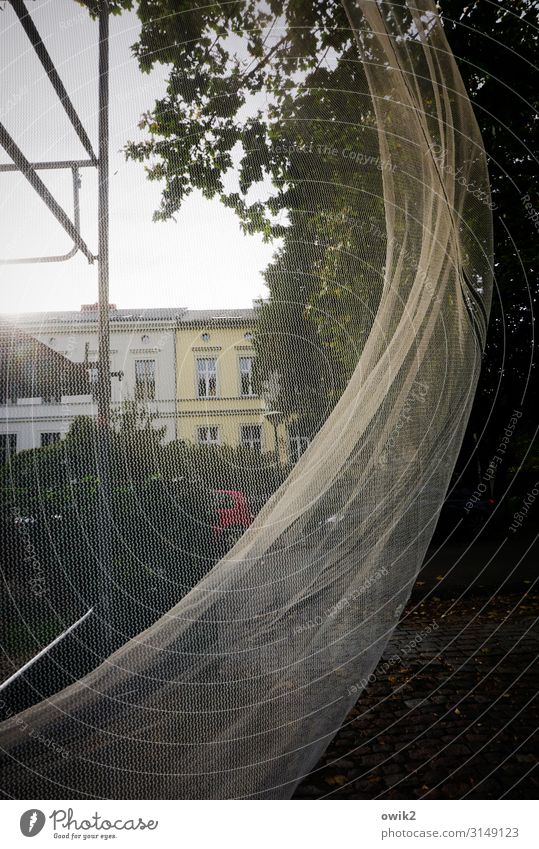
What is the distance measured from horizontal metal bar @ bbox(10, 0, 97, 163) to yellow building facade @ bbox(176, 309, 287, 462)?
0.60 metres

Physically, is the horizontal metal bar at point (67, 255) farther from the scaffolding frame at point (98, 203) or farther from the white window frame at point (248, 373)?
the white window frame at point (248, 373)

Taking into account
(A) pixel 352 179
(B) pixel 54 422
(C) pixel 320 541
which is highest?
(A) pixel 352 179

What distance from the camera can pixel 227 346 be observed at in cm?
109

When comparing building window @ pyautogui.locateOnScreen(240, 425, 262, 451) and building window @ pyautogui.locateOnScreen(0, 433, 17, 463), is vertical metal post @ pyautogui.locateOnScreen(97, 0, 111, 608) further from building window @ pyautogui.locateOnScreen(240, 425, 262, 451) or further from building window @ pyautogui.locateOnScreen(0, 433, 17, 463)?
building window @ pyautogui.locateOnScreen(240, 425, 262, 451)

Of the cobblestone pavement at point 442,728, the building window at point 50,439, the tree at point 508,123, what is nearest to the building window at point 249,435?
the building window at point 50,439

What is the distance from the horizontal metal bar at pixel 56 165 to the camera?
1.11 metres

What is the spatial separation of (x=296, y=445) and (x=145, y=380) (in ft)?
1.24

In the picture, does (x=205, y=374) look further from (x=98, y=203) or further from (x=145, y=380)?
(x=98, y=203)

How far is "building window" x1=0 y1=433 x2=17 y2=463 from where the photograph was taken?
1003 millimetres

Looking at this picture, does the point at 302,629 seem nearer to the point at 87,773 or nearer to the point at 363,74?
the point at 87,773

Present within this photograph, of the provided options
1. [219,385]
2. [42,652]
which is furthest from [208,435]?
[42,652]

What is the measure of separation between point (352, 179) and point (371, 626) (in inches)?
45.8

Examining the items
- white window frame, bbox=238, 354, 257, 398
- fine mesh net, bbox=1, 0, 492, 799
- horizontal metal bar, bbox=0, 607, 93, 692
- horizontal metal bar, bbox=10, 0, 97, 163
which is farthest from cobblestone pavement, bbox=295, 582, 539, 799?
horizontal metal bar, bbox=10, 0, 97, 163

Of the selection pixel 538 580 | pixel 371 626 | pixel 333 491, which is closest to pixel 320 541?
pixel 333 491
